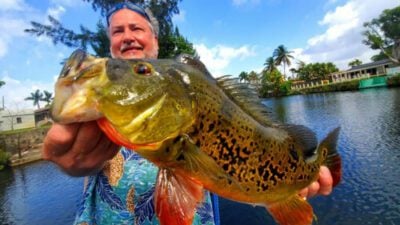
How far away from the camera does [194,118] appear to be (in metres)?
1.77

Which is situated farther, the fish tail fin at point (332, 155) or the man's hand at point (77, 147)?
the fish tail fin at point (332, 155)

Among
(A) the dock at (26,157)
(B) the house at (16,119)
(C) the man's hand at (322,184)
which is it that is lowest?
(A) the dock at (26,157)

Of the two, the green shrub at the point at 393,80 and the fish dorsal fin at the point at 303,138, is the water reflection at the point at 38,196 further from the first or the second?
the green shrub at the point at 393,80

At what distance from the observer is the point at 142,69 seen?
172 cm

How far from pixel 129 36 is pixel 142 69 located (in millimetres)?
1853

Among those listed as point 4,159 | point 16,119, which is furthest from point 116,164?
point 16,119

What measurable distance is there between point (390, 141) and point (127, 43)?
20356 mm

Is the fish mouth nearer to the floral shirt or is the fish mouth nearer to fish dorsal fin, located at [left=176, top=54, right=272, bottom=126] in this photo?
fish dorsal fin, located at [left=176, top=54, right=272, bottom=126]

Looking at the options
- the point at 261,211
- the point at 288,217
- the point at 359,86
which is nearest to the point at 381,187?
the point at 261,211

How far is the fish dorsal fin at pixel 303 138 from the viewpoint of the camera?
2.35 meters

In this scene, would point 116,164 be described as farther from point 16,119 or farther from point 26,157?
point 16,119

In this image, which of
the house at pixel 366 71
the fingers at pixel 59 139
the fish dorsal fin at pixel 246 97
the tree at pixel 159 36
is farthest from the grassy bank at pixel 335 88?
the fingers at pixel 59 139

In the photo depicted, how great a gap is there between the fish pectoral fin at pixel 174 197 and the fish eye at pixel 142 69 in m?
0.51

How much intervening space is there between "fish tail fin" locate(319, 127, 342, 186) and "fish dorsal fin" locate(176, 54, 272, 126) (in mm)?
674
